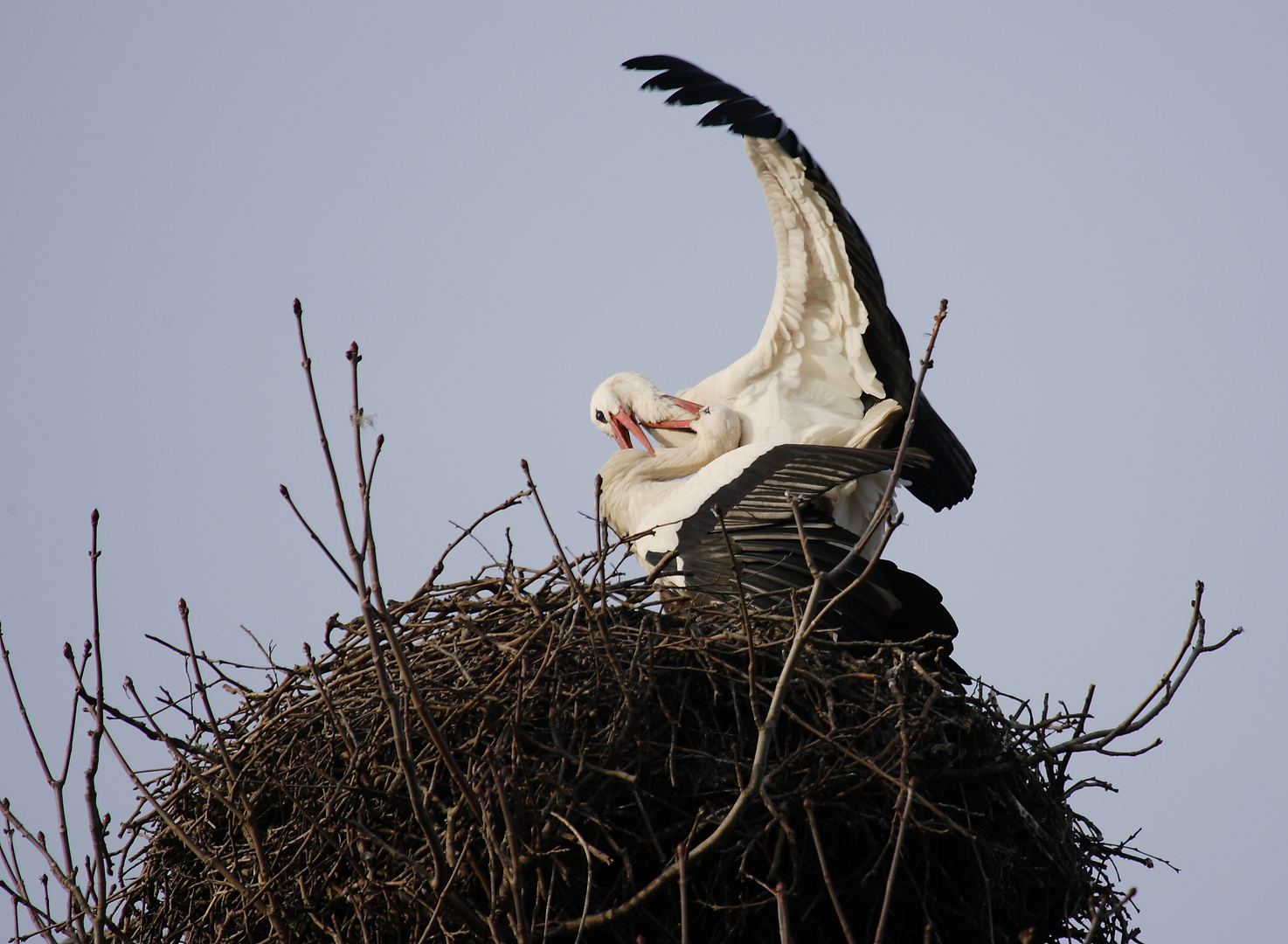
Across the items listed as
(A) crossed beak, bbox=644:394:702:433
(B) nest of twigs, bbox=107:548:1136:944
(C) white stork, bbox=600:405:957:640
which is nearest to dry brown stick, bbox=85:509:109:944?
(B) nest of twigs, bbox=107:548:1136:944

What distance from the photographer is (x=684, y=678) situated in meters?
3.38

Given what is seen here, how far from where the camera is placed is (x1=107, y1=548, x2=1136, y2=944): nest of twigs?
296cm

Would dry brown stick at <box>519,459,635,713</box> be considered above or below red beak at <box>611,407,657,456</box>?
below

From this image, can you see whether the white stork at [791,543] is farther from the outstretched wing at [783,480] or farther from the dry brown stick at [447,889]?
the dry brown stick at [447,889]

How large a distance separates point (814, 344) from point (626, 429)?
1075 millimetres

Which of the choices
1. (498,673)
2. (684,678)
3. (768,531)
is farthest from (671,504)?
(498,673)

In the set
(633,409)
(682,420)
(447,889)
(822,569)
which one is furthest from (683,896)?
(633,409)

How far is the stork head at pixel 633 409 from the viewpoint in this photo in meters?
5.50

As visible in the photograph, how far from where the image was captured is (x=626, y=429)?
18.9 ft

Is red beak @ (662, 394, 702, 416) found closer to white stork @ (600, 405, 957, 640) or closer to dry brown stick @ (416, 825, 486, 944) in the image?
white stork @ (600, 405, 957, 640)

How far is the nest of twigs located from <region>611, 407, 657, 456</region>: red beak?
2.07 metres

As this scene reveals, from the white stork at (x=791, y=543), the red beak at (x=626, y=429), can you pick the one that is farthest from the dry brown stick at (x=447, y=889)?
the red beak at (x=626, y=429)

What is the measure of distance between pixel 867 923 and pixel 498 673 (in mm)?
1111

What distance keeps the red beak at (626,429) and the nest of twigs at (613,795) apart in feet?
6.79
